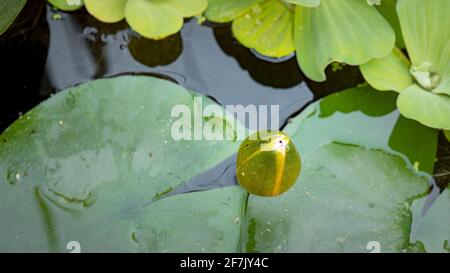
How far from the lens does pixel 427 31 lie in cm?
142

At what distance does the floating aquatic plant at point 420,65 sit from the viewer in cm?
138

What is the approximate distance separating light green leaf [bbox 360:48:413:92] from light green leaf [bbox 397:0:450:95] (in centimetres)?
4

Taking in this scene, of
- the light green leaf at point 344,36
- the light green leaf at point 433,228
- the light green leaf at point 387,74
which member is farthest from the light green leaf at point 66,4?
the light green leaf at point 433,228

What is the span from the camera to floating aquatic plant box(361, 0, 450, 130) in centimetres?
138

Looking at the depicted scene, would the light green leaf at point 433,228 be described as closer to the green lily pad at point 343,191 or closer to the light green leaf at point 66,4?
the green lily pad at point 343,191

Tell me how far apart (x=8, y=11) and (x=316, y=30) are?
82 cm

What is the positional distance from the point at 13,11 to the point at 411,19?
1046mm

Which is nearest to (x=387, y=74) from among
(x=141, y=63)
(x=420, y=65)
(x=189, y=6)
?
(x=420, y=65)

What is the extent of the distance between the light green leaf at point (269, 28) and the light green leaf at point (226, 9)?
2 centimetres

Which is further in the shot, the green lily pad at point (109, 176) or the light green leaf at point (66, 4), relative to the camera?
the light green leaf at point (66, 4)

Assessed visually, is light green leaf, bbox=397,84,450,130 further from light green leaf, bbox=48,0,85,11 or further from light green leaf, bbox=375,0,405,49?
light green leaf, bbox=48,0,85,11

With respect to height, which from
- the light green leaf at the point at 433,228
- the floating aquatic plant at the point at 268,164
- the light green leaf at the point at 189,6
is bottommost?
the light green leaf at the point at 433,228

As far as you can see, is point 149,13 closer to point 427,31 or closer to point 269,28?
point 269,28

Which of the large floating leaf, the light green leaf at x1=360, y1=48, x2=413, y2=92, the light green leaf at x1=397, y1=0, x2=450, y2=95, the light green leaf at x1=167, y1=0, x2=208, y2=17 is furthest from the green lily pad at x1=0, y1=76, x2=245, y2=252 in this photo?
the light green leaf at x1=397, y1=0, x2=450, y2=95
